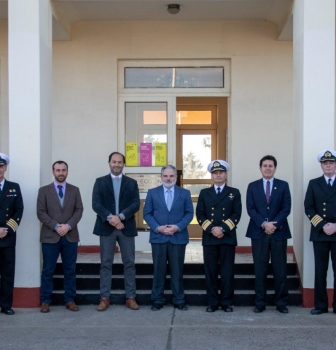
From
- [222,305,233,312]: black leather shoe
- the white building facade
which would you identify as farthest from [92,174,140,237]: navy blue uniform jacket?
the white building facade

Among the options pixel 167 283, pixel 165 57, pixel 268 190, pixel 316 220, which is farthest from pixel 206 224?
pixel 165 57

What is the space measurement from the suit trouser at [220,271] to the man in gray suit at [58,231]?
1607mm

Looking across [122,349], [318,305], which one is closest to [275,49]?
[318,305]

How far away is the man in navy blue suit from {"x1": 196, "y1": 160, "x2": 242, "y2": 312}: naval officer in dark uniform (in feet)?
0.77

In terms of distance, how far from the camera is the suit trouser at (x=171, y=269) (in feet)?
25.3

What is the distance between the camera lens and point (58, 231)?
755cm

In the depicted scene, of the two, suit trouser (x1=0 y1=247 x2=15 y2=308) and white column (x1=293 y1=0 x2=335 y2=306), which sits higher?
white column (x1=293 y1=0 x2=335 y2=306)

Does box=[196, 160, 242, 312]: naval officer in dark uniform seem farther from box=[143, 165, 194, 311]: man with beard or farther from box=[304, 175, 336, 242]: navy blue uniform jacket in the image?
box=[304, 175, 336, 242]: navy blue uniform jacket

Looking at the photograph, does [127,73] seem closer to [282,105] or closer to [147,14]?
[147,14]

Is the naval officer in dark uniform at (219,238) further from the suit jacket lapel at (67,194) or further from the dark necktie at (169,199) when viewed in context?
the suit jacket lapel at (67,194)

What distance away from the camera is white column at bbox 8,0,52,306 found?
7809 millimetres

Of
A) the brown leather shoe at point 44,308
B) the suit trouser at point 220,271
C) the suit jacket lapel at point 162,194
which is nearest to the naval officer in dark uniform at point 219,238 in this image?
the suit trouser at point 220,271

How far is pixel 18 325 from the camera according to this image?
7.11 meters

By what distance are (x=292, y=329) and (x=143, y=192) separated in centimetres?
389
